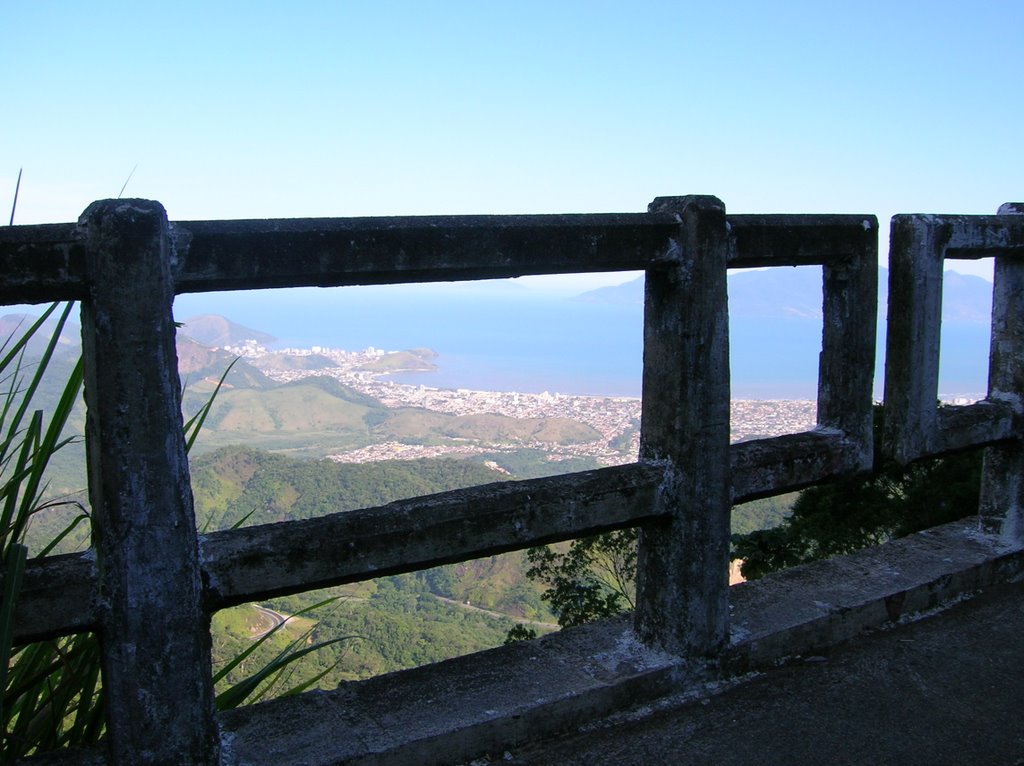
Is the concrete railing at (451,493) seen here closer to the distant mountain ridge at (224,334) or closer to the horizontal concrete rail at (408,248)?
the horizontal concrete rail at (408,248)

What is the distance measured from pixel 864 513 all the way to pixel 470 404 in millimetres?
89673

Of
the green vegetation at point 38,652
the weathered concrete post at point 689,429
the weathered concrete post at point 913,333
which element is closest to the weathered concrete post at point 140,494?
the green vegetation at point 38,652

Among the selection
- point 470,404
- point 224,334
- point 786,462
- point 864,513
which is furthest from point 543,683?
point 224,334

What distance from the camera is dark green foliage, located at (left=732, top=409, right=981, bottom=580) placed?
655cm

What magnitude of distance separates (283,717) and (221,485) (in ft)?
140

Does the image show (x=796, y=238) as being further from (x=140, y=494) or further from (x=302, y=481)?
(x=302, y=481)

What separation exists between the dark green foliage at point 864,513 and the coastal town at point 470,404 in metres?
34.8

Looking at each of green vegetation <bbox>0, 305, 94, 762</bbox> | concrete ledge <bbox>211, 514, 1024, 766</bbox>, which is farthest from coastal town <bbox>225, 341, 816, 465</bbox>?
green vegetation <bbox>0, 305, 94, 762</bbox>

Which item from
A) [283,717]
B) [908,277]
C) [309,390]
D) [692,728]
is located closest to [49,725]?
[283,717]

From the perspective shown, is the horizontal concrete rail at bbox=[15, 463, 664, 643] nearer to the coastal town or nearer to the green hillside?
the green hillside

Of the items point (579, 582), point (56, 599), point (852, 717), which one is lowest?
point (579, 582)

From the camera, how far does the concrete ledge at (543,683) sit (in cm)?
191

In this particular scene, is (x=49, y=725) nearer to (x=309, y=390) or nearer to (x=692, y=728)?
(x=692, y=728)

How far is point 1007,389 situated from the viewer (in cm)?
323
